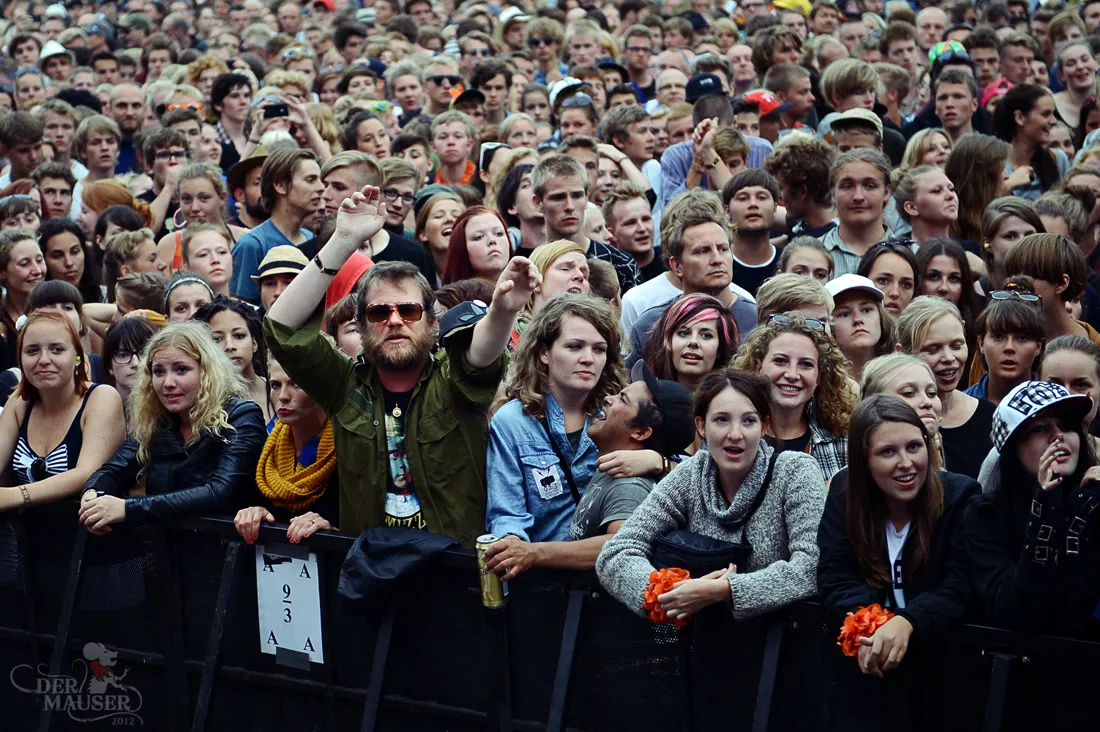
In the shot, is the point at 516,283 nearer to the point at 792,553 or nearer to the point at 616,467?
the point at 616,467

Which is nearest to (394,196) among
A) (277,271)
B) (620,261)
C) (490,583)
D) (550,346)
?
(620,261)

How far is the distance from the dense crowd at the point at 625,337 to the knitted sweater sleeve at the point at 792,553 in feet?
0.04

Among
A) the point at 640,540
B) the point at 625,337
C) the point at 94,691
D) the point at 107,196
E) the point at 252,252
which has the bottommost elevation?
the point at 94,691

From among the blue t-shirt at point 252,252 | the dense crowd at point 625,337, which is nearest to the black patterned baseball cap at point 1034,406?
the dense crowd at point 625,337

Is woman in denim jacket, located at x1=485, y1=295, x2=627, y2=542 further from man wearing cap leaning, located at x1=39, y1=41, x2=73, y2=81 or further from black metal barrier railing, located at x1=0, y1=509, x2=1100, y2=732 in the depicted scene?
man wearing cap leaning, located at x1=39, y1=41, x2=73, y2=81

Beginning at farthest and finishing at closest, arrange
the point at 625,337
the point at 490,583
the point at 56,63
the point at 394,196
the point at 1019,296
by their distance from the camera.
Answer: the point at 56,63 < the point at 394,196 < the point at 1019,296 < the point at 625,337 < the point at 490,583

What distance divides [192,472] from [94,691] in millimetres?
1079

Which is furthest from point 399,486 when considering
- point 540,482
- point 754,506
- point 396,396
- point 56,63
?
point 56,63

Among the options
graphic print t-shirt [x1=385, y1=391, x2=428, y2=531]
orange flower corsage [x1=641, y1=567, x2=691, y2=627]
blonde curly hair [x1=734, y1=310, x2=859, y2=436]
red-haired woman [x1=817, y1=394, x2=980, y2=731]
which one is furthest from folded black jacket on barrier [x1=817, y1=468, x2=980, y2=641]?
graphic print t-shirt [x1=385, y1=391, x2=428, y2=531]

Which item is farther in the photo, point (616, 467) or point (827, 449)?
point (827, 449)

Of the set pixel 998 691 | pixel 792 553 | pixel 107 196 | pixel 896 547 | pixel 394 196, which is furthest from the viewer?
pixel 107 196

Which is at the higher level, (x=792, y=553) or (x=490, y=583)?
(x=792, y=553)

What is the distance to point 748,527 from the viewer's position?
16.2 feet

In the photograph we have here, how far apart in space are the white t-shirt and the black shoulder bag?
17.5 inches
